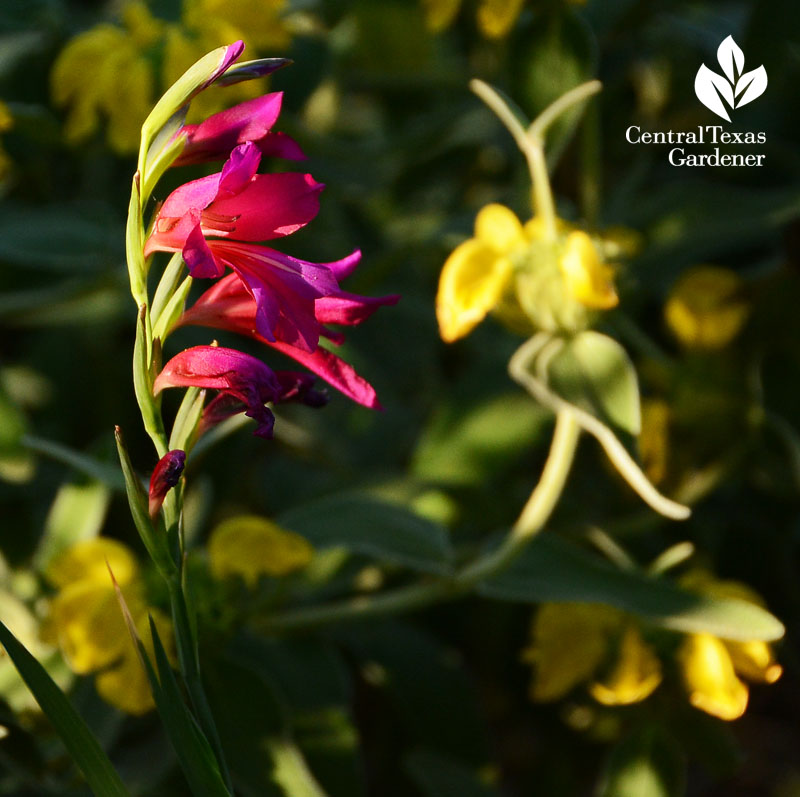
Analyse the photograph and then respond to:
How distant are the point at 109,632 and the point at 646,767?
305mm

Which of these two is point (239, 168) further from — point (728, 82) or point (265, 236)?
point (728, 82)

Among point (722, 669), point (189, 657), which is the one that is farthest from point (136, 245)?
point (722, 669)

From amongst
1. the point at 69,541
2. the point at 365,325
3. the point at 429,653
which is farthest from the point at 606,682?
the point at 365,325

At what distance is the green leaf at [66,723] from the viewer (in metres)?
0.30

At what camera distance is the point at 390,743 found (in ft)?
2.44

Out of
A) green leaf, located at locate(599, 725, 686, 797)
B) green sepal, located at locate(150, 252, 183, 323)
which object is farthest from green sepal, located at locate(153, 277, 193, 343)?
green leaf, located at locate(599, 725, 686, 797)

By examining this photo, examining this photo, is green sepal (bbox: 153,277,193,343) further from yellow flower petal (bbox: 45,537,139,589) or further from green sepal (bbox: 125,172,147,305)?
yellow flower petal (bbox: 45,537,139,589)

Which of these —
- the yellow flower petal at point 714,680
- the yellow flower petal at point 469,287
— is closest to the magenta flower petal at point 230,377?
the yellow flower petal at point 469,287

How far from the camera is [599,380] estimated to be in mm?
469

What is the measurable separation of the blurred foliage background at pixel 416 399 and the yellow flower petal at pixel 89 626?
0.08ft

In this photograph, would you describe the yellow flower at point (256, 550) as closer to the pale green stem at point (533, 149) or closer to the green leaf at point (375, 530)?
the green leaf at point (375, 530)

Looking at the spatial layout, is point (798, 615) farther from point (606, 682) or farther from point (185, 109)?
point (185, 109)

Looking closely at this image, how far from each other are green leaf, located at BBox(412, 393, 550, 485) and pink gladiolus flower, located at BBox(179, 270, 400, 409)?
13.4 inches

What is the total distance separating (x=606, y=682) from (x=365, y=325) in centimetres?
41
